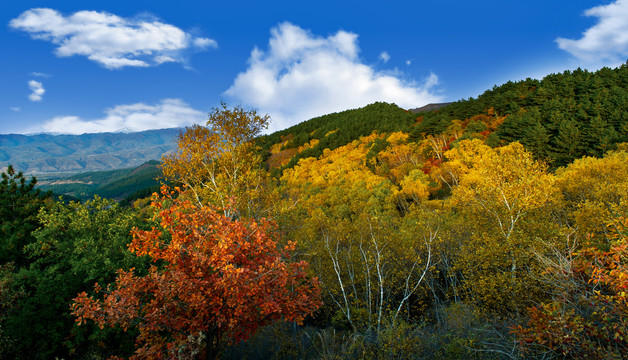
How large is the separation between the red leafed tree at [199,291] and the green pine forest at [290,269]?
7 cm

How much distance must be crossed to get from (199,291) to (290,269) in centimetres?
429

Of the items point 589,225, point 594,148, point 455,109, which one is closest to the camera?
point 589,225

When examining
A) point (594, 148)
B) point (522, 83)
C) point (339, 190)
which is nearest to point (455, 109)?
point (522, 83)

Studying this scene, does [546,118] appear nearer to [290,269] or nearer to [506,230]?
[506,230]

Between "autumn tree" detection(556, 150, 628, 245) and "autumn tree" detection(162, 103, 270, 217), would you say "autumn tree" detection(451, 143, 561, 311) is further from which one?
"autumn tree" detection(162, 103, 270, 217)

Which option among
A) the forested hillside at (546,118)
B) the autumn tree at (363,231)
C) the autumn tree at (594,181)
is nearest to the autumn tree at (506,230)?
the autumn tree at (363,231)

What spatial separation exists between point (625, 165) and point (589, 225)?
20152 millimetres

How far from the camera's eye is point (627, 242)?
8.66 meters

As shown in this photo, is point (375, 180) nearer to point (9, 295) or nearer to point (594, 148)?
point (594, 148)

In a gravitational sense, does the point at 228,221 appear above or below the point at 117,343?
above

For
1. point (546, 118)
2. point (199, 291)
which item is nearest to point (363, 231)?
point (199, 291)

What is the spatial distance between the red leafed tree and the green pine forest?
0.07 m

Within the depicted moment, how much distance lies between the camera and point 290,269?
11930 millimetres

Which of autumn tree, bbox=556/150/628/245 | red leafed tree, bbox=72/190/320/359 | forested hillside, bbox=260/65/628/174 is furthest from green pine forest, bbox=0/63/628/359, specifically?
forested hillside, bbox=260/65/628/174
